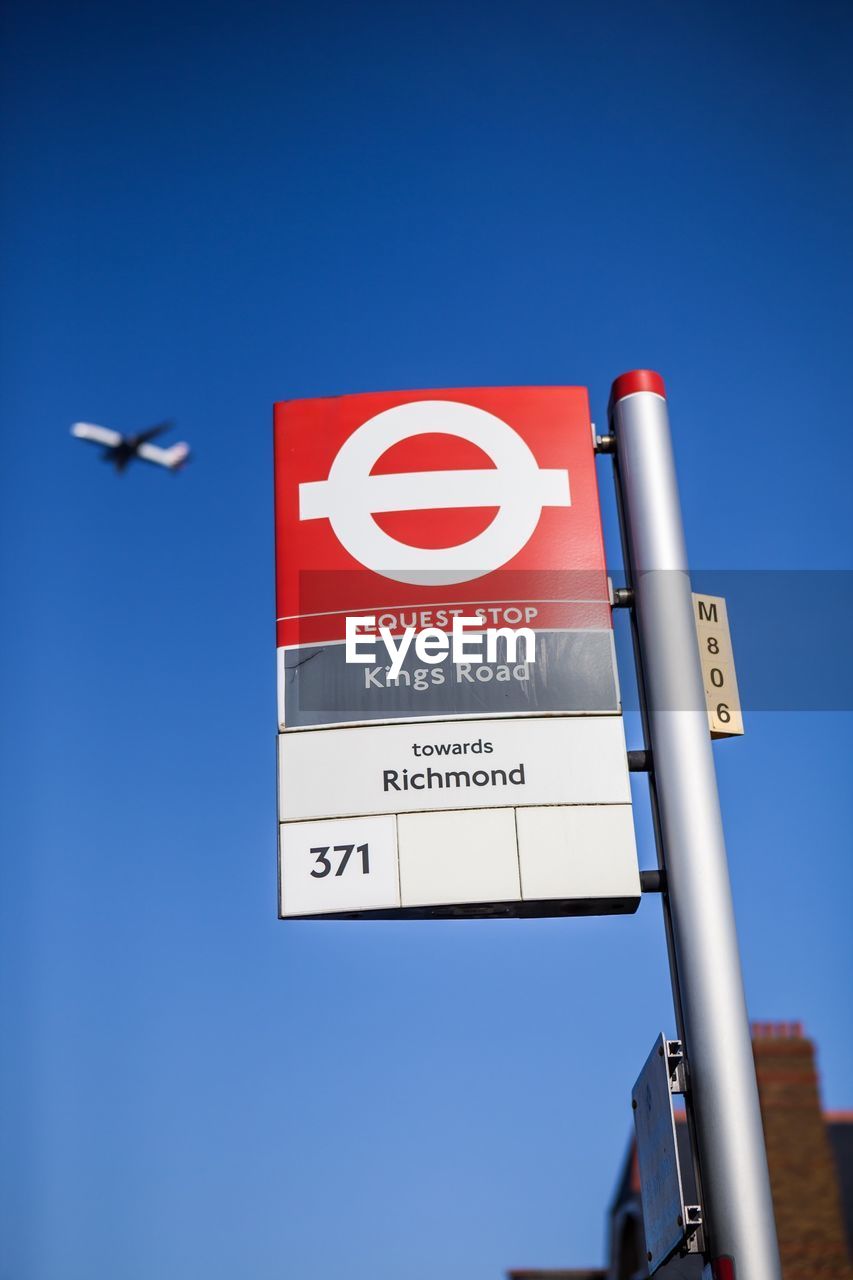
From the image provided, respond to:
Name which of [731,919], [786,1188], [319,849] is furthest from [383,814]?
[786,1188]

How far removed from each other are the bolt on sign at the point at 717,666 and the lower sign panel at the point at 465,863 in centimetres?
63

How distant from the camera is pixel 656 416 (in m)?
6.84

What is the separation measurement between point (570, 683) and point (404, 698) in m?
0.77

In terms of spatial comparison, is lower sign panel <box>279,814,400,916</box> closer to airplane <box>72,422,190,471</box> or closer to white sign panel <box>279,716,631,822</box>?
white sign panel <box>279,716,631,822</box>

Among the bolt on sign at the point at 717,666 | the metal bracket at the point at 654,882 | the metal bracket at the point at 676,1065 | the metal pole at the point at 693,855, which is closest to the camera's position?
the metal pole at the point at 693,855

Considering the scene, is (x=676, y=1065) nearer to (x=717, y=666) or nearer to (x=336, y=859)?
(x=336, y=859)

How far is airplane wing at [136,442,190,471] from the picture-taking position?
7050 cm

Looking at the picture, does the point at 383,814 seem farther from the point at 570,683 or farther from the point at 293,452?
the point at 293,452

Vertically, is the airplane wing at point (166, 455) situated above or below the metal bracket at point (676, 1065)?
above

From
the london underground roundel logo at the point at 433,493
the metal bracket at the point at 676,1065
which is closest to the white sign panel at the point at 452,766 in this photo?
the london underground roundel logo at the point at 433,493

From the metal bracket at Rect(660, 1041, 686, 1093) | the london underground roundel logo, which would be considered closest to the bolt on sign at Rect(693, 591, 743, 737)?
the london underground roundel logo

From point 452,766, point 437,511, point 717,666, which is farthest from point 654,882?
point 437,511

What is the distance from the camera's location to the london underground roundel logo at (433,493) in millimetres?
6672

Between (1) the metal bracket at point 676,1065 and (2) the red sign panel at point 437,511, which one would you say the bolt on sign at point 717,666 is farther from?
(1) the metal bracket at point 676,1065
